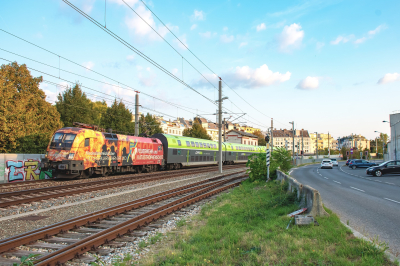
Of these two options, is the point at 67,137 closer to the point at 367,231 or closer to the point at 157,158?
the point at 157,158

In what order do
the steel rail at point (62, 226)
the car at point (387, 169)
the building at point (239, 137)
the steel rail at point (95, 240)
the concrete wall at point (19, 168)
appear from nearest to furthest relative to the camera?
the steel rail at point (95, 240) < the steel rail at point (62, 226) < the concrete wall at point (19, 168) < the car at point (387, 169) < the building at point (239, 137)

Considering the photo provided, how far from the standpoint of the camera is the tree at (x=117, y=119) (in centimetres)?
5206

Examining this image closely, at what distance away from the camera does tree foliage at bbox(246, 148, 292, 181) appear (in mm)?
20072

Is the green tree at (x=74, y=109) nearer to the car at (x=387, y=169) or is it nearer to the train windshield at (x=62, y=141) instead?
the train windshield at (x=62, y=141)

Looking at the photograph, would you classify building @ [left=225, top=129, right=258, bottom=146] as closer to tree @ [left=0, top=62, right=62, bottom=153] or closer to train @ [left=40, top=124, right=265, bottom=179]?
train @ [left=40, top=124, right=265, bottom=179]

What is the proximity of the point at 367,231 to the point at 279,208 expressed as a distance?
2.75 meters

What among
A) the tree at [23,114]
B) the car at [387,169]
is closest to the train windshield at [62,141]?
the tree at [23,114]

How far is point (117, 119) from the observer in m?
52.4

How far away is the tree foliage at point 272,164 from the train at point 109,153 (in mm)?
9828

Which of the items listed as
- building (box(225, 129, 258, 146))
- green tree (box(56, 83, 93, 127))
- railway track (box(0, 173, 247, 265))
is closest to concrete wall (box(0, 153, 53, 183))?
railway track (box(0, 173, 247, 265))

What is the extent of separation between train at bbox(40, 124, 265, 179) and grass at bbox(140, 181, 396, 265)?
1253 cm

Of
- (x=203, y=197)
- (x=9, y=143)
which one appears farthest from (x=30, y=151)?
(x=203, y=197)

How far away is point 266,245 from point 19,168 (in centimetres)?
1816

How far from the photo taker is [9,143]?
1009 inches
